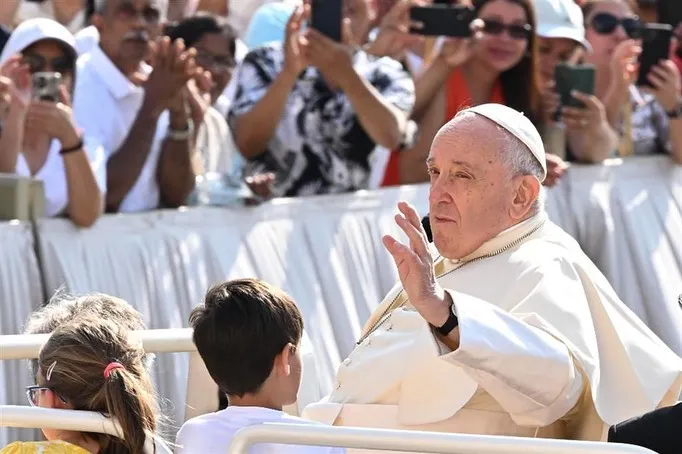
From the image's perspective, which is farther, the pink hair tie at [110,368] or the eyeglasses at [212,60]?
the eyeglasses at [212,60]

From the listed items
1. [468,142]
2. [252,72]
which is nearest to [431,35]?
[252,72]

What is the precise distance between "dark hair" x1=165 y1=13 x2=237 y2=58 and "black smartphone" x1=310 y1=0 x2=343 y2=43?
1.98ft

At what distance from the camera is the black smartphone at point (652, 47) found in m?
8.98

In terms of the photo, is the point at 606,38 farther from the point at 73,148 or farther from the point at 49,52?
the point at 73,148

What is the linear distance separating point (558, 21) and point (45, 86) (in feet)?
10.7

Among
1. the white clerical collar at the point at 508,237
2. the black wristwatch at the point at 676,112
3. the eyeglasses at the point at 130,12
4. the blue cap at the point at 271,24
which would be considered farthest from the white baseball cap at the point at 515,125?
the black wristwatch at the point at 676,112

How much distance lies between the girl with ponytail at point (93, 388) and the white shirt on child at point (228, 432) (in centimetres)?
10

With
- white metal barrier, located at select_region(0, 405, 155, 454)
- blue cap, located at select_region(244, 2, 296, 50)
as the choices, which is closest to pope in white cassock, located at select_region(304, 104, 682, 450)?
white metal barrier, located at select_region(0, 405, 155, 454)

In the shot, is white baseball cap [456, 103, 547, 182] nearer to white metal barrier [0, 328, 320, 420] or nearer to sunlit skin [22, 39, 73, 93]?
white metal barrier [0, 328, 320, 420]

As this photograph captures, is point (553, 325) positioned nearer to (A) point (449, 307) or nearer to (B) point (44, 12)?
(A) point (449, 307)

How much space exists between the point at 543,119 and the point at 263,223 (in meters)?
1.99

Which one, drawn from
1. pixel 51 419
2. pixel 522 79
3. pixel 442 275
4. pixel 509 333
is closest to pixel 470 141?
pixel 442 275

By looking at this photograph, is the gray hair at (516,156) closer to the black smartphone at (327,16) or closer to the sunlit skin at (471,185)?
the sunlit skin at (471,185)

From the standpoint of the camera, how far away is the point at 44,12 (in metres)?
8.54
